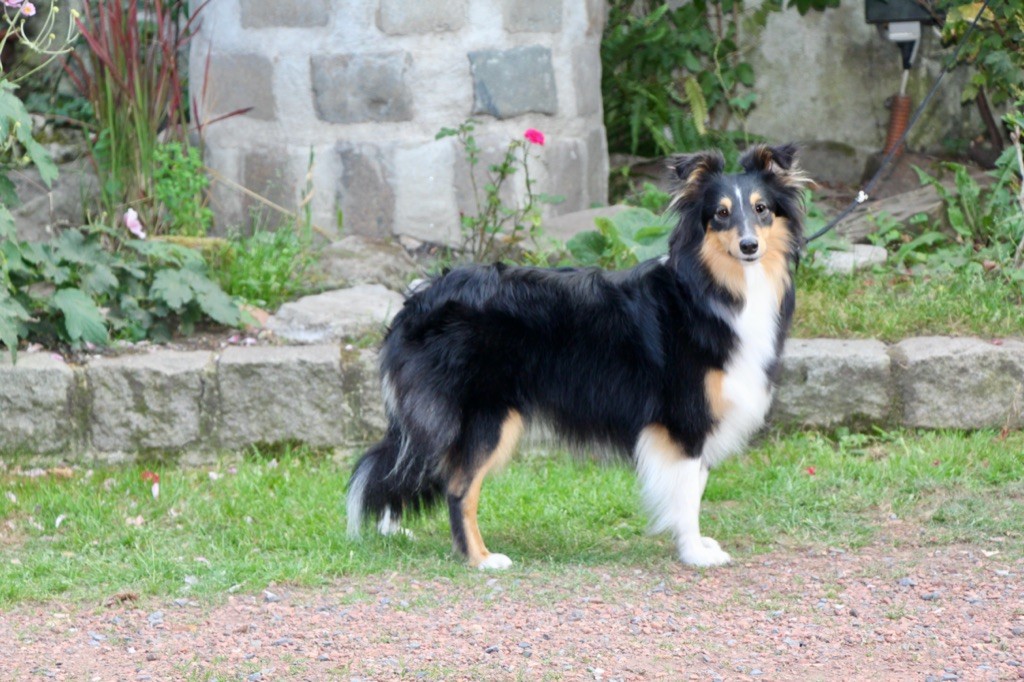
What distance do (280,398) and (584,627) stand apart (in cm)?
205

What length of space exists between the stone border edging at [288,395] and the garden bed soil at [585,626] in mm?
1092

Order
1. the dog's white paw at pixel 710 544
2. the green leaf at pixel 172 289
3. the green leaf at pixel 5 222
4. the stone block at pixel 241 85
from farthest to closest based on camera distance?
the stone block at pixel 241 85 < the green leaf at pixel 172 289 < the green leaf at pixel 5 222 < the dog's white paw at pixel 710 544

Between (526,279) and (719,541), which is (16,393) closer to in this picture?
(526,279)

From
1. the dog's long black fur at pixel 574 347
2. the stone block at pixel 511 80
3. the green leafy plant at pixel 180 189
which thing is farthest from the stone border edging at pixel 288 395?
the stone block at pixel 511 80

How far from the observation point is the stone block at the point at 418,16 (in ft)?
20.4

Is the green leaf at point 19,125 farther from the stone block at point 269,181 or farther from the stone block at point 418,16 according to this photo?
the stone block at point 418,16

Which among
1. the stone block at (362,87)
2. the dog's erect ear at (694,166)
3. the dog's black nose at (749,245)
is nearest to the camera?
the dog's black nose at (749,245)

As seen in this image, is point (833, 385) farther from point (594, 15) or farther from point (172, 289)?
point (172, 289)

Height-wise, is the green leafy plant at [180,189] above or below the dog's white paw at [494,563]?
above

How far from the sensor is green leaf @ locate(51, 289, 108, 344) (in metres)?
5.38

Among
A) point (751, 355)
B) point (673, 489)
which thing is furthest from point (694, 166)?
point (673, 489)

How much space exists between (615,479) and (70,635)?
2191 millimetres

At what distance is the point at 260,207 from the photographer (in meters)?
6.45

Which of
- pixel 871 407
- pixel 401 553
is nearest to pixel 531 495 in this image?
pixel 401 553
